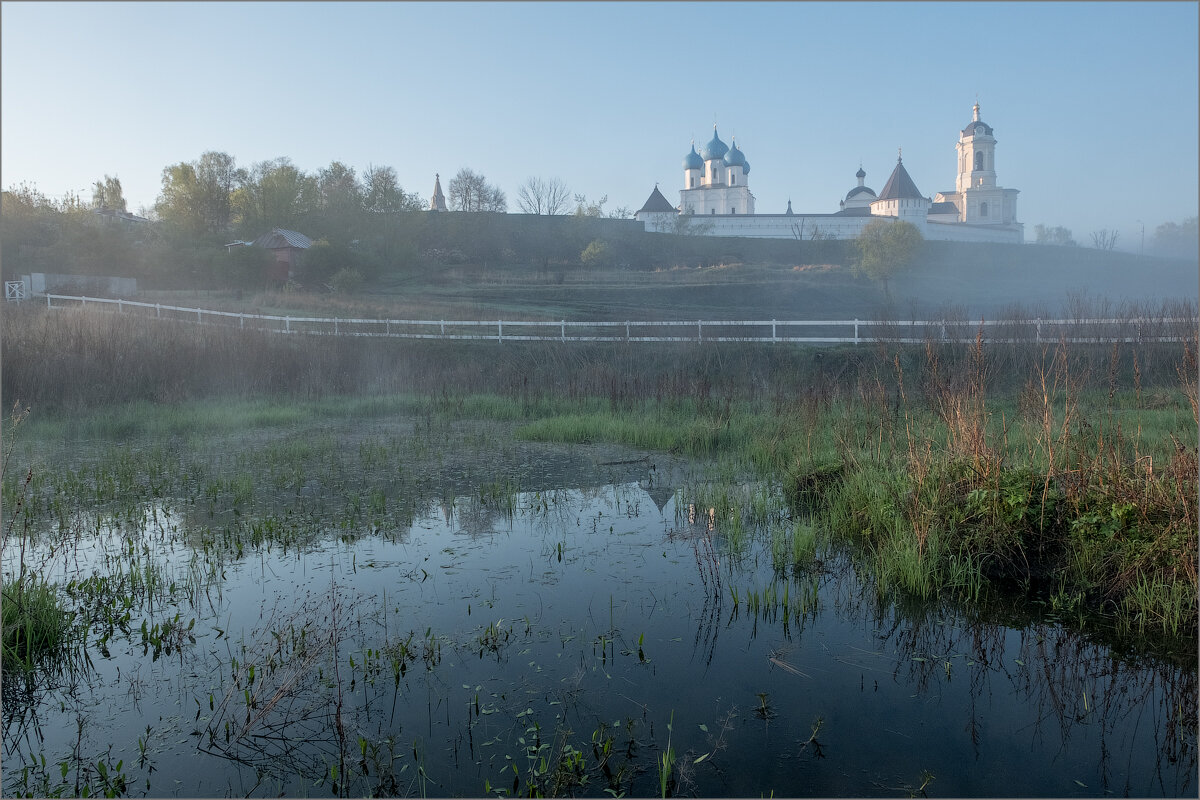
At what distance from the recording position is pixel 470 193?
69.3 meters

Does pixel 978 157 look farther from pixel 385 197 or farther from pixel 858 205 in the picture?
pixel 385 197

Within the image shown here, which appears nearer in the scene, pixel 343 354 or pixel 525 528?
pixel 525 528

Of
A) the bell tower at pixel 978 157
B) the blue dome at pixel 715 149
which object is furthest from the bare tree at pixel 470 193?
the bell tower at pixel 978 157

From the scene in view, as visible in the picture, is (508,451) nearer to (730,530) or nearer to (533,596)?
(730,530)

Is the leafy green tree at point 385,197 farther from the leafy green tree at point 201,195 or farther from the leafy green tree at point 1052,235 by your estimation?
the leafy green tree at point 1052,235

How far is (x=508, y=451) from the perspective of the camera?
10648 mm

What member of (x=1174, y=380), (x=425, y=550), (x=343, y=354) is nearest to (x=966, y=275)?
(x=1174, y=380)

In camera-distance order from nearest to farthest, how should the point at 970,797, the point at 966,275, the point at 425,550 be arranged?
the point at 970,797, the point at 425,550, the point at 966,275

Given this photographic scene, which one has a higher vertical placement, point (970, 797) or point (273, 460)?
point (273, 460)

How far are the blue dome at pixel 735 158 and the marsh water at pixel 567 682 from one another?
287 feet

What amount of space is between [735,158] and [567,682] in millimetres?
90318

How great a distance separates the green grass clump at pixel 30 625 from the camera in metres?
4.58

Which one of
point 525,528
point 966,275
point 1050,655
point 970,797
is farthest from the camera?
point 966,275

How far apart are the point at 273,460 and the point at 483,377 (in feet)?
24.2
